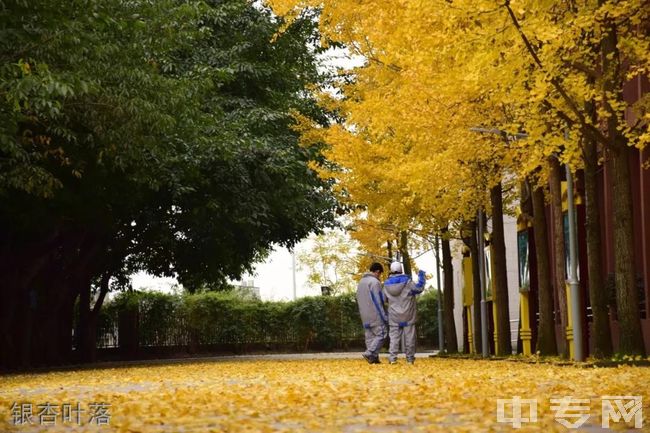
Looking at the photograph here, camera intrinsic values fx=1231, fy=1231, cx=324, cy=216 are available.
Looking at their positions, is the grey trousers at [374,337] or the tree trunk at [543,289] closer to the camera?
the grey trousers at [374,337]

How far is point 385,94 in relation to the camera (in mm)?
25750

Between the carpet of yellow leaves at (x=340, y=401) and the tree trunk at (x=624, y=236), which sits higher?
the tree trunk at (x=624, y=236)

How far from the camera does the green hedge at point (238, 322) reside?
5222 centimetres

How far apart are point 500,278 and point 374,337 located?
20.3 ft

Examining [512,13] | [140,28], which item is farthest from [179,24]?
[512,13]

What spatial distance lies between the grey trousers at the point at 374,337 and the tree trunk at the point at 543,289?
12.6 ft

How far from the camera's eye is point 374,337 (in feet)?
79.7

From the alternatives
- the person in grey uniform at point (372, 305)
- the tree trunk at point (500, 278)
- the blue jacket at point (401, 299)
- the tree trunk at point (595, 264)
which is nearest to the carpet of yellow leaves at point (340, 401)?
the tree trunk at point (595, 264)

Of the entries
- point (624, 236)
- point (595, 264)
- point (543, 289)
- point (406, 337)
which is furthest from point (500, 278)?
point (624, 236)

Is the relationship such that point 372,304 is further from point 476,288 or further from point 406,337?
point 476,288

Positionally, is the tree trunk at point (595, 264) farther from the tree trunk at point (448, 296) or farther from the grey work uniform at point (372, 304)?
the tree trunk at point (448, 296)

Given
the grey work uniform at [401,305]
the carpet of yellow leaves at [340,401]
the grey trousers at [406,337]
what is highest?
the grey work uniform at [401,305]

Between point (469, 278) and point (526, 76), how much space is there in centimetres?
2120

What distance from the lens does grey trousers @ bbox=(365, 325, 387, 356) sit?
2401 cm
